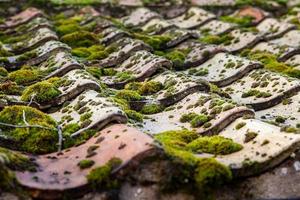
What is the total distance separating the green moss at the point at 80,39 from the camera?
11.0m

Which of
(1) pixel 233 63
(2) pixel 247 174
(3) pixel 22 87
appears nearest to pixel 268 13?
(1) pixel 233 63

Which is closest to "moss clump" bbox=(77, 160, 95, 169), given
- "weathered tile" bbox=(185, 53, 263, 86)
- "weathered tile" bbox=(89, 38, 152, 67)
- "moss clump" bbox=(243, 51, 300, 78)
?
"weathered tile" bbox=(185, 53, 263, 86)

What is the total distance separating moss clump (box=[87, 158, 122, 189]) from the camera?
17.8 feet

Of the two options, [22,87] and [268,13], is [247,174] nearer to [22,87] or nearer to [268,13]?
[22,87]

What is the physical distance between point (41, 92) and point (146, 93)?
1.48 metres

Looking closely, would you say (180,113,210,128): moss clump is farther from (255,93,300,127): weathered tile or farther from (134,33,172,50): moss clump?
(134,33,172,50): moss clump

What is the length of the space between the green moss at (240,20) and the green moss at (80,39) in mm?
3945

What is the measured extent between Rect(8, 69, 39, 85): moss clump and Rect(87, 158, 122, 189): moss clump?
133 inches

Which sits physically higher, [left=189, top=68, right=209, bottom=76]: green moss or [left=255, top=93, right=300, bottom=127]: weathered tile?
[left=255, top=93, right=300, bottom=127]: weathered tile

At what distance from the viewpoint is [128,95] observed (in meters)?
8.01

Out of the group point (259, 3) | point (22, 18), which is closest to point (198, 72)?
point (22, 18)

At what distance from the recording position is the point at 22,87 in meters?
8.28

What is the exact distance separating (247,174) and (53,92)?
2.93 m

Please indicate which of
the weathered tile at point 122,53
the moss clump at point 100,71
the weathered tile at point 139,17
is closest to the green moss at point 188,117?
the moss clump at point 100,71
